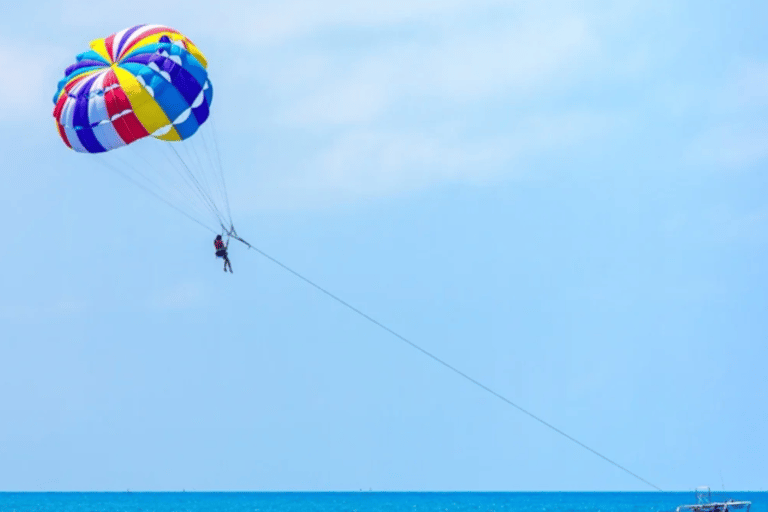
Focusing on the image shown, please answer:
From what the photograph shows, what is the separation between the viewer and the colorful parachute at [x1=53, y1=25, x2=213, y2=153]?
2961cm

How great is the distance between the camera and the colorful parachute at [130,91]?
2961 cm

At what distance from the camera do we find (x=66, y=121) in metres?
29.9

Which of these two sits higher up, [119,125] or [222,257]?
[119,125]

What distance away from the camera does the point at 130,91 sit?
29.6 m

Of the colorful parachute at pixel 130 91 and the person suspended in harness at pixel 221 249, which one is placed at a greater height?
the colorful parachute at pixel 130 91

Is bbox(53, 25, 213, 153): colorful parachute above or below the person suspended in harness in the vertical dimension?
above
